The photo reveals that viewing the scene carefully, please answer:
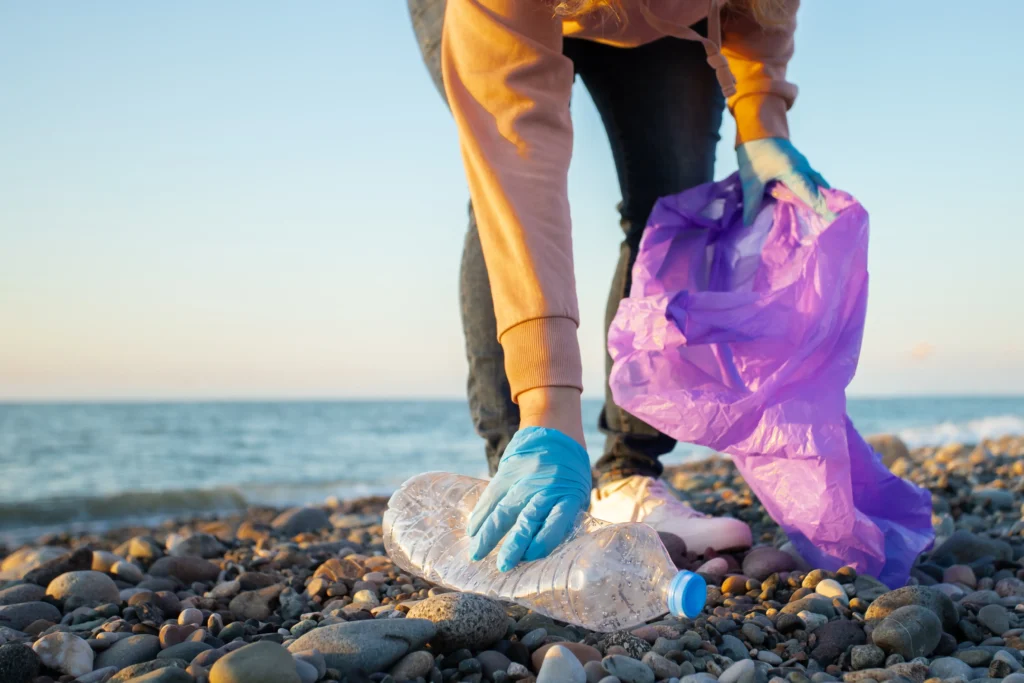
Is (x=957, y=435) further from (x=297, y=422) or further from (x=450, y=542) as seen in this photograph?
(x=297, y=422)

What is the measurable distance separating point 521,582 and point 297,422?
23.5 m

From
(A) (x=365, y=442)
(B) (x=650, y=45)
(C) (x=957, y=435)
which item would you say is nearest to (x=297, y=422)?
(A) (x=365, y=442)

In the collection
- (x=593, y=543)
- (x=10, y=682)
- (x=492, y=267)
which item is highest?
(x=492, y=267)

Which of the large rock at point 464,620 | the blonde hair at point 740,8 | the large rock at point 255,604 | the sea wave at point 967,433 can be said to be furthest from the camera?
the sea wave at point 967,433

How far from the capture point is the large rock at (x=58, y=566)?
1970mm

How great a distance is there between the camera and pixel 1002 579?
1.77m

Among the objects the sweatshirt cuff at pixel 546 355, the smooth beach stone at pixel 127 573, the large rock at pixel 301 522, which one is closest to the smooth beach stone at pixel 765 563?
the sweatshirt cuff at pixel 546 355

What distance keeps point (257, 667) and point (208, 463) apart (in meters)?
11.4

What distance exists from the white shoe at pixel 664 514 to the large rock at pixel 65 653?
45.5 inches

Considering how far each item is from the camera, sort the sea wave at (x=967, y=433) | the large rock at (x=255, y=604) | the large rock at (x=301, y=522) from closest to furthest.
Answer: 1. the large rock at (x=255, y=604)
2. the large rock at (x=301, y=522)
3. the sea wave at (x=967, y=433)

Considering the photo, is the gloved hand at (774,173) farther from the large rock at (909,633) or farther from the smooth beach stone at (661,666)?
the smooth beach stone at (661,666)

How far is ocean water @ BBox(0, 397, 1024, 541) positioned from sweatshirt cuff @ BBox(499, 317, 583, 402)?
14.0 feet

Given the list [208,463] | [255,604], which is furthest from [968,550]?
[208,463]

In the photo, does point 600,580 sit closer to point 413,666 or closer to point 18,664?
point 413,666
